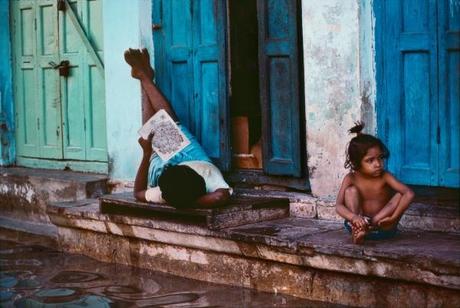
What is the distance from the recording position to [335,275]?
18.6 feet

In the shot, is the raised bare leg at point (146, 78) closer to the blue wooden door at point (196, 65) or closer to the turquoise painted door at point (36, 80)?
the blue wooden door at point (196, 65)

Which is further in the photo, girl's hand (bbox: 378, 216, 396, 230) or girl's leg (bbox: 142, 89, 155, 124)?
girl's leg (bbox: 142, 89, 155, 124)

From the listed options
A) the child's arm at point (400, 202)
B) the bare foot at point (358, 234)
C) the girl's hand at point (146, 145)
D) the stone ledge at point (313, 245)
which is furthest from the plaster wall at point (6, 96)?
the child's arm at point (400, 202)

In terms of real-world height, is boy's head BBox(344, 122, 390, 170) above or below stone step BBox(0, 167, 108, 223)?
above

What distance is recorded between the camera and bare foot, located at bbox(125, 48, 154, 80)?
25.7ft

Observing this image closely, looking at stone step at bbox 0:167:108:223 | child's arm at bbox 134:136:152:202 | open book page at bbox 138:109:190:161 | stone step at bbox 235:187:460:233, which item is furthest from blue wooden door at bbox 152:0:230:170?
stone step at bbox 235:187:460:233

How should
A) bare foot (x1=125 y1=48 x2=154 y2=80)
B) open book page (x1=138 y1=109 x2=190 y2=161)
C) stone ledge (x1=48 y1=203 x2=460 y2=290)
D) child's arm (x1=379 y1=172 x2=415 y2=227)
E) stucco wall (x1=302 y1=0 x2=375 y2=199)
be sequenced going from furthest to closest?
bare foot (x1=125 y1=48 x2=154 y2=80) < open book page (x1=138 y1=109 x2=190 y2=161) < stucco wall (x1=302 y1=0 x2=375 y2=199) < child's arm (x1=379 y1=172 x2=415 y2=227) < stone ledge (x1=48 y1=203 x2=460 y2=290)

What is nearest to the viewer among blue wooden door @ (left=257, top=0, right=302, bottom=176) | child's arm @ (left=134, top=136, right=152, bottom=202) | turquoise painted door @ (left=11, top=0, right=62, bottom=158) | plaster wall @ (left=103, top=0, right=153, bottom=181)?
blue wooden door @ (left=257, top=0, right=302, bottom=176)

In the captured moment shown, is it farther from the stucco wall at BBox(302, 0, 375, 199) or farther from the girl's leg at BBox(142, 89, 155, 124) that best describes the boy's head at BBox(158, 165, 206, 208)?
the girl's leg at BBox(142, 89, 155, 124)

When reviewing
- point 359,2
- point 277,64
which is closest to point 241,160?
point 277,64

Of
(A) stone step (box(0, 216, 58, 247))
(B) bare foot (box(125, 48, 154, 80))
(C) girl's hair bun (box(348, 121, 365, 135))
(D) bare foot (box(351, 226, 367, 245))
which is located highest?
(B) bare foot (box(125, 48, 154, 80))

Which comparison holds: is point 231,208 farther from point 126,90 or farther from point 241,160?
point 126,90

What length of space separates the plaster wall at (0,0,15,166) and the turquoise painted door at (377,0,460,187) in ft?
17.3

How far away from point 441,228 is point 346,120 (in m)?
1.07
